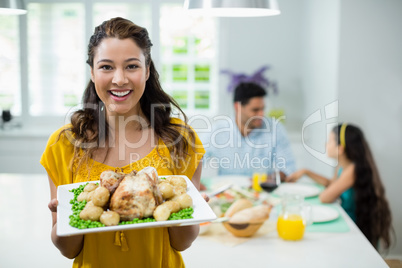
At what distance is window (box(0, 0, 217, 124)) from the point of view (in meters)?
4.48

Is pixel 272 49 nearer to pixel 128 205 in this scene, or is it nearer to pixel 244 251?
pixel 244 251

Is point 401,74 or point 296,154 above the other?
point 401,74

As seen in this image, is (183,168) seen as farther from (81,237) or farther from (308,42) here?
(308,42)

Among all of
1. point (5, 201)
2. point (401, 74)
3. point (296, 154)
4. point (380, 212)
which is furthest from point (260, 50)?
point (5, 201)

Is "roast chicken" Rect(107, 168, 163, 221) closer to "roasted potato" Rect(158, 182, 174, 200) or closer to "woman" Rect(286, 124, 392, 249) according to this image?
"roasted potato" Rect(158, 182, 174, 200)

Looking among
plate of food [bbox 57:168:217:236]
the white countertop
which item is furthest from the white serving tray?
the white countertop

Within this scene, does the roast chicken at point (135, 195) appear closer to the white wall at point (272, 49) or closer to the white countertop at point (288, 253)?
the white countertop at point (288, 253)

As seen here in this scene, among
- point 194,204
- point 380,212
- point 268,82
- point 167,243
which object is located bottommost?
point 380,212

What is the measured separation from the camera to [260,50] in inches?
172

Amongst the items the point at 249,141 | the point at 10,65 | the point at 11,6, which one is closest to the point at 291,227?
the point at 11,6

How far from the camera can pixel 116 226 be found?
979 mm

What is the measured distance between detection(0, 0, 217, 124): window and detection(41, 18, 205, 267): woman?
311 centimetres

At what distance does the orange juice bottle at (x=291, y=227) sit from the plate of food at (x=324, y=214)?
0.22 m

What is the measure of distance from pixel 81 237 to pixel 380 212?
191 cm
